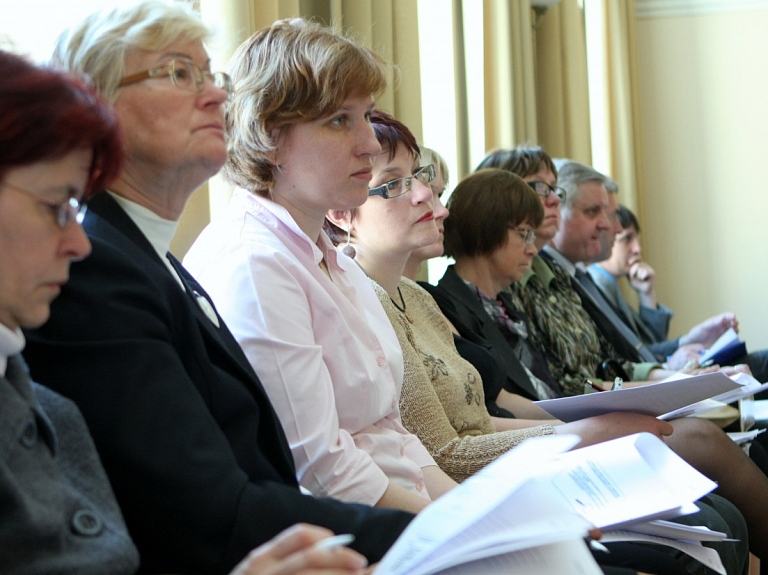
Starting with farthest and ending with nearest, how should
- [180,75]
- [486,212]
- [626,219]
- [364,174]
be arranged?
[626,219] < [486,212] < [364,174] < [180,75]

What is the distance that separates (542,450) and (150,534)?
483 mm

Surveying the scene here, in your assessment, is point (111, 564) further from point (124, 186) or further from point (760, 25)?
point (760, 25)

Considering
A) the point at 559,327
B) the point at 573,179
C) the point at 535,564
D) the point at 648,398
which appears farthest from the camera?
the point at 573,179

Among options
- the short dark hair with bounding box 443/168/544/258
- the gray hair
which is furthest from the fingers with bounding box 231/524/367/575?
the gray hair

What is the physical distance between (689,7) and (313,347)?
219 inches

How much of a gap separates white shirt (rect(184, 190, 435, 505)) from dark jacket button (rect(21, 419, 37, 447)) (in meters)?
0.55

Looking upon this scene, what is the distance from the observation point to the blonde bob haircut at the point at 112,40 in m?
1.38

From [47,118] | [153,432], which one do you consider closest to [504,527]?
[153,432]

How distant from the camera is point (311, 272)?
1760mm

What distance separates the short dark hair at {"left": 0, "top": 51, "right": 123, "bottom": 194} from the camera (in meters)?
0.99

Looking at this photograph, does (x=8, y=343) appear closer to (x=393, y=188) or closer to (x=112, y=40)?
(x=112, y=40)

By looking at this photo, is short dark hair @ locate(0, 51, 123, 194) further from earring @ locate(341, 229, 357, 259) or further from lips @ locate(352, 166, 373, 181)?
earring @ locate(341, 229, 357, 259)

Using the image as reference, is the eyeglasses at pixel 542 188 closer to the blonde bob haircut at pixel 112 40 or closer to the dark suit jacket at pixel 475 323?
the dark suit jacket at pixel 475 323

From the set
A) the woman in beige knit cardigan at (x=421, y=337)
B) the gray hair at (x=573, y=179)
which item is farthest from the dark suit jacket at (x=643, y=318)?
the woman in beige knit cardigan at (x=421, y=337)
